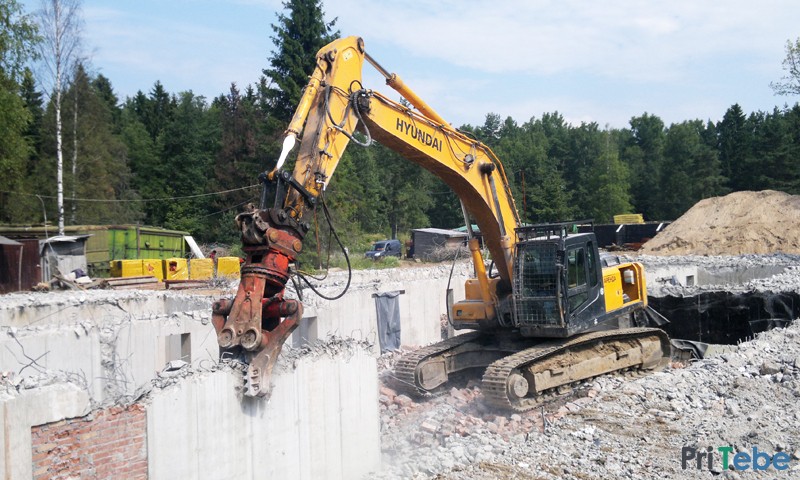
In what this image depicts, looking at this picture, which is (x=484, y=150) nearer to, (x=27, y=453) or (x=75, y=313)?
(x=27, y=453)

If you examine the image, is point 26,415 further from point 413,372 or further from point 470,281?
point 470,281

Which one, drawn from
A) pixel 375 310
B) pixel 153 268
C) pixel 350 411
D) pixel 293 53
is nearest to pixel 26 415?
pixel 350 411

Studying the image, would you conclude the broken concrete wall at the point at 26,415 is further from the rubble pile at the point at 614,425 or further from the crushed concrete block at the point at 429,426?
the crushed concrete block at the point at 429,426

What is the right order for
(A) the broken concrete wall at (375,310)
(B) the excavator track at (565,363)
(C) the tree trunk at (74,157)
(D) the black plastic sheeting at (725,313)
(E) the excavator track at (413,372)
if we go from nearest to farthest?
(B) the excavator track at (565,363), (E) the excavator track at (413,372), (A) the broken concrete wall at (375,310), (D) the black plastic sheeting at (725,313), (C) the tree trunk at (74,157)

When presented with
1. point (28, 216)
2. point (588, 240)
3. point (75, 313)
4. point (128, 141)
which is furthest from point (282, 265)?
point (128, 141)

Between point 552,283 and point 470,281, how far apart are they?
1.79m

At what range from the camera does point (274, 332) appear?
6371mm

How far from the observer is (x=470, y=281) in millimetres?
11594

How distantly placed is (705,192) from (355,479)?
189ft

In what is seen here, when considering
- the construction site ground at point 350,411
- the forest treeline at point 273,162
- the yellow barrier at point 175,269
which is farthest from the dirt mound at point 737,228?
the yellow barrier at point 175,269

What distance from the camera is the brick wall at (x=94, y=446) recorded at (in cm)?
493

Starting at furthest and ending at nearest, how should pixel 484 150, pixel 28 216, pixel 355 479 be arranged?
pixel 28 216
pixel 484 150
pixel 355 479

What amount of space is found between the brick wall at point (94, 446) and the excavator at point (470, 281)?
103 centimetres

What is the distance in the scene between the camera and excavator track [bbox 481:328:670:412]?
31.4 feet
